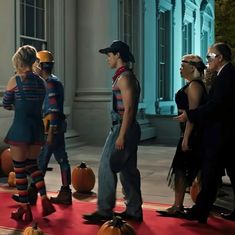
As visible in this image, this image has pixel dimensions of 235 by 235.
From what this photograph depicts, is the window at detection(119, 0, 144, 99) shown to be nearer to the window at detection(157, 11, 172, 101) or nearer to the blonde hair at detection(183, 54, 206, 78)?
the window at detection(157, 11, 172, 101)

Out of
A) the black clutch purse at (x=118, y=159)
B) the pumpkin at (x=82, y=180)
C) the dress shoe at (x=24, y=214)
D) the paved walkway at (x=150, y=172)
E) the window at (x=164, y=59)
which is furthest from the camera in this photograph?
the window at (x=164, y=59)

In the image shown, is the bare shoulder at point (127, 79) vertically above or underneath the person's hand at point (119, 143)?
above

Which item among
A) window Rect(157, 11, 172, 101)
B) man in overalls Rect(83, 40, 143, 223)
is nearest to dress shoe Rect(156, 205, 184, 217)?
man in overalls Rect(83, 40, 143, 223)

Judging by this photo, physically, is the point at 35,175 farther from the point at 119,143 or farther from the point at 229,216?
the point at 229,216

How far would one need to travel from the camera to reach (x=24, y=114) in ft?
18.2

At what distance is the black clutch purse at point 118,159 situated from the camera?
5312mm

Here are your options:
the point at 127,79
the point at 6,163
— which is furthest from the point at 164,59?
the point at 127,79

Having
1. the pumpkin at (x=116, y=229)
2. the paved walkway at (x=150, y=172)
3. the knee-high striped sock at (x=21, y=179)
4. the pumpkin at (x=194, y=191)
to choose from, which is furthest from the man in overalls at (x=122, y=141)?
the paved walkway at (x=150, y=172)

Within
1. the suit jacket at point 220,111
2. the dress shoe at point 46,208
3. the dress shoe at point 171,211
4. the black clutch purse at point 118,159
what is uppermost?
the suit jacket at point 220,111

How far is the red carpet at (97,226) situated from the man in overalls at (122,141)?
0.62ft

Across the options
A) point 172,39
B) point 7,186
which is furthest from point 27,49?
point 172,39

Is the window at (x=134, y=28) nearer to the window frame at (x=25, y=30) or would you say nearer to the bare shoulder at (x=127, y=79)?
the window frame at (x=25, y=30)

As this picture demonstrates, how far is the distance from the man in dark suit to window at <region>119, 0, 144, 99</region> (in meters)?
10.3

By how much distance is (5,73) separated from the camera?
10.6 m
